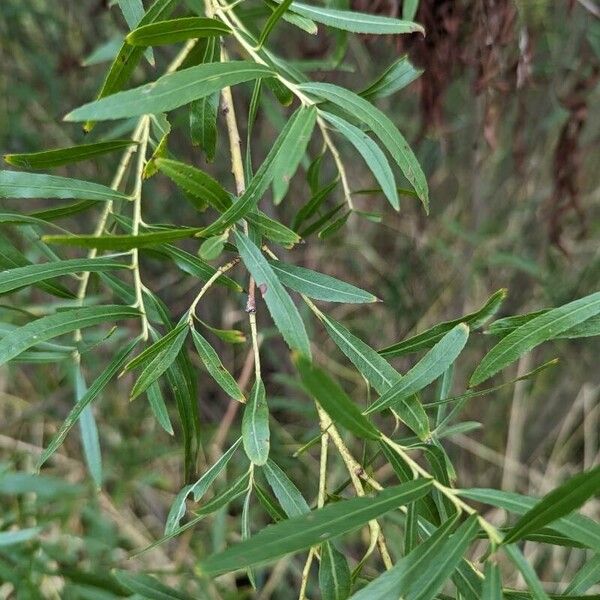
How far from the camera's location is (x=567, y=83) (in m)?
1.04

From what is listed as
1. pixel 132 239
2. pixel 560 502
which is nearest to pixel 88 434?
pixel 132 239

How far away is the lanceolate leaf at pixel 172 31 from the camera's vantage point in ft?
1.05

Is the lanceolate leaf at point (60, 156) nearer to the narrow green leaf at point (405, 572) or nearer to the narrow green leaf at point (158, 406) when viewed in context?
the narrow green leaf at point (158, 406)

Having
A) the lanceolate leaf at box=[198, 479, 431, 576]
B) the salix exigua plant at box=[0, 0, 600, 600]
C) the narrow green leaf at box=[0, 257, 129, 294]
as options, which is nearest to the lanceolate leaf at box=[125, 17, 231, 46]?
the salix exigua plant at box=[0, 0, 600, 600]

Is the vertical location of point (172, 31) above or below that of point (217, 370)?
above

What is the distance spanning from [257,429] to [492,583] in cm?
12

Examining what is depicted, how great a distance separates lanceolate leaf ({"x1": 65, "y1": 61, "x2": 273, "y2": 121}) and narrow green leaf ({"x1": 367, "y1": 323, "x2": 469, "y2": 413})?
0.15 meters

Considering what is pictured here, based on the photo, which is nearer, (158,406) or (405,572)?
(405,572)

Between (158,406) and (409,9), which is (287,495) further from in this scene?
(409,9)

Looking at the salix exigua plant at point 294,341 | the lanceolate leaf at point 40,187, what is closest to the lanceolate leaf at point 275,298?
the salix exigua plant at point 294,341

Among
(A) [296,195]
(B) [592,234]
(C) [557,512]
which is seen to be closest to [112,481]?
(A) [296,195]

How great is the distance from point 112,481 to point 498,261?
27.9 inches

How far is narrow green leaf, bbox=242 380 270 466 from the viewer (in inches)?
12.7

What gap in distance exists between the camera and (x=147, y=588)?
1.25 ft
